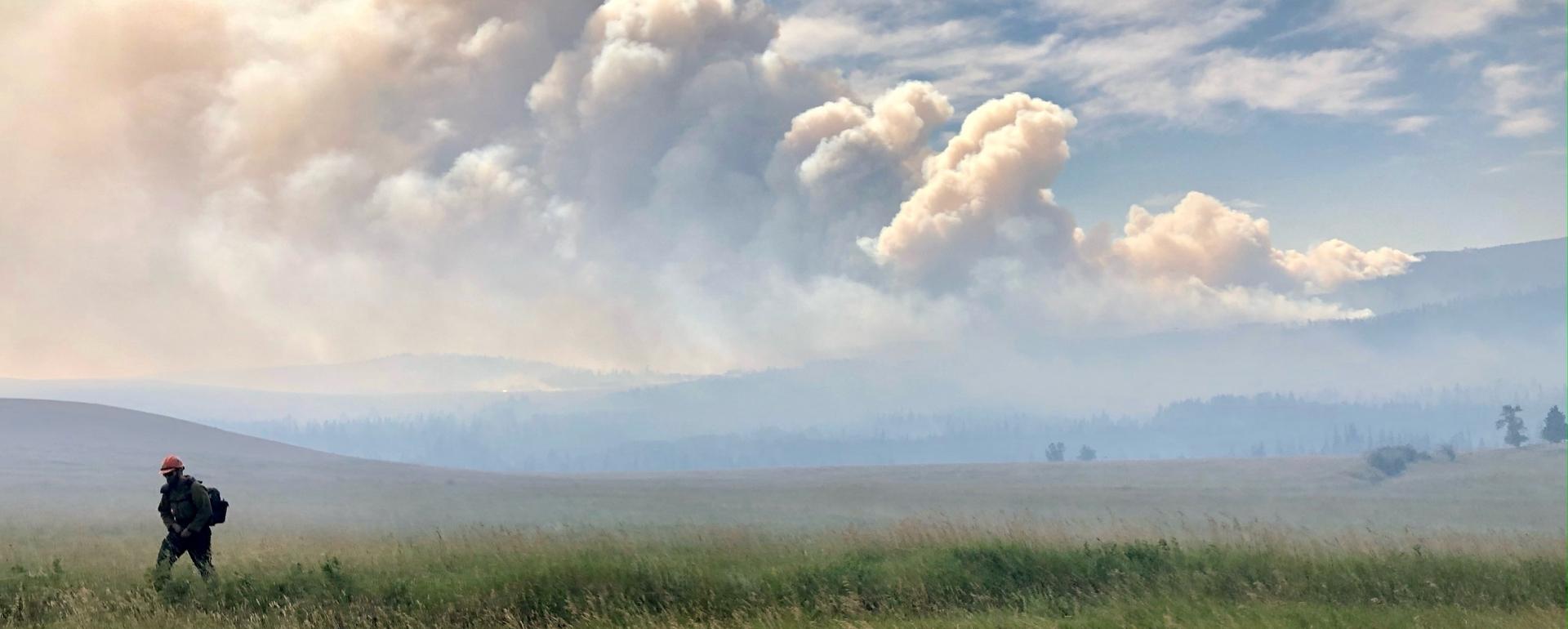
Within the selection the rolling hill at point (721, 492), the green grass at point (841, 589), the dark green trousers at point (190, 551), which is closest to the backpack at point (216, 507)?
the dark green trousers at point (190, 551)

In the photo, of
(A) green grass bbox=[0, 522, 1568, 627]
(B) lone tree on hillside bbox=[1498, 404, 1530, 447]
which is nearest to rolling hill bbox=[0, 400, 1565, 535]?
(A) green grass bbox=[0, 522, 1568, 627]

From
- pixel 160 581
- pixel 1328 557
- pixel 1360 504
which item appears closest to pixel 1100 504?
pixel 1360 504

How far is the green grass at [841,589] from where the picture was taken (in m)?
13.2

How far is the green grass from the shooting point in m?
13.2

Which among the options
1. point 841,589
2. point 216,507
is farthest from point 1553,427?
point 216,507

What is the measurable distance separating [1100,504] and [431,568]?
5140 cm

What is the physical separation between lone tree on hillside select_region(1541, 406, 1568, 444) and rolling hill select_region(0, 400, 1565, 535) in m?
36.9

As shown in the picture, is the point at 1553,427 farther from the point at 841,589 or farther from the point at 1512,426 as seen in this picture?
the point at 841,589

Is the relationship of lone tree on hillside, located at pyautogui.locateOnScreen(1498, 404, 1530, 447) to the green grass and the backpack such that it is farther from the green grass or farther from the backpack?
the backpack

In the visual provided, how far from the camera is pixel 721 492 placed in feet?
275

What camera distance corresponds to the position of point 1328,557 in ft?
57.9

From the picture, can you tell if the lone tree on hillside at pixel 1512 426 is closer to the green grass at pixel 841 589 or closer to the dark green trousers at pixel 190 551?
the green grass at pixel 841 589

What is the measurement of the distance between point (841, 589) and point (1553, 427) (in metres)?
143

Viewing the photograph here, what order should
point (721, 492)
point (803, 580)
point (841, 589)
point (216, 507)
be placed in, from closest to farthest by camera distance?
point (841, 589) < point (803, 580) < point (216, 507) < point (721, 492)
